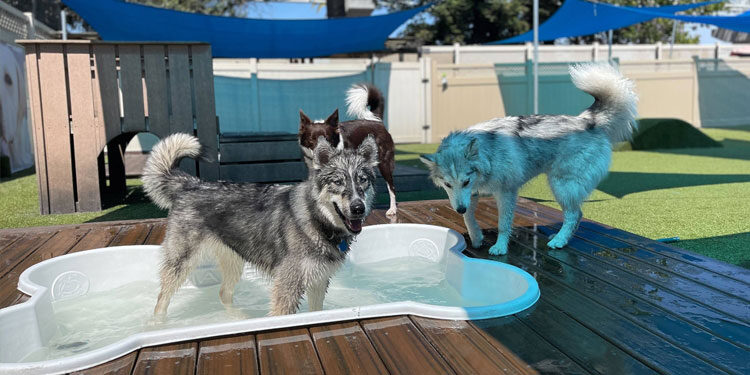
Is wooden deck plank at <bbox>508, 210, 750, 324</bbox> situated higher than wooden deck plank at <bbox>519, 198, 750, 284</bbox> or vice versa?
wooden deck plank at <bbox>519, 198, 750, 284</bbox>

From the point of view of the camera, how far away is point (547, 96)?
642 inches

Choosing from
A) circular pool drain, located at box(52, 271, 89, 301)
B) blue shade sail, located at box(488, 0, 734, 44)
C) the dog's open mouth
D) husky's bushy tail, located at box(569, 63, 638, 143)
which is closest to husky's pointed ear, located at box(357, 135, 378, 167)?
the dog's open mouth

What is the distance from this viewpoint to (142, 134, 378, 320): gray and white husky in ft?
9.82

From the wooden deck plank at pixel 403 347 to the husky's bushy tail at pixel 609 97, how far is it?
2.78m

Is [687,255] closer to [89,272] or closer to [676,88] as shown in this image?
[89,272]

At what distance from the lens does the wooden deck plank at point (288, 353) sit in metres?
2.17

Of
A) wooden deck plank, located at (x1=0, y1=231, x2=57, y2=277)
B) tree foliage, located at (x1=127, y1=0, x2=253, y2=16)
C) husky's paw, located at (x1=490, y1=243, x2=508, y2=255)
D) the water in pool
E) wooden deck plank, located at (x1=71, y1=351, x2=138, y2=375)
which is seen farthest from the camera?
tree foliage, located at (x1=127, y1=0, x2=253, y2=16)

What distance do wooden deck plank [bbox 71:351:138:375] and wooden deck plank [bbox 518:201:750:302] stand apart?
3.16 metres

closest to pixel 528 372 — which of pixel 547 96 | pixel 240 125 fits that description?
pixel 240 125

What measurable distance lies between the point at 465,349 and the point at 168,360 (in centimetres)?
131

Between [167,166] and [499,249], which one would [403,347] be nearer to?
[499,249]

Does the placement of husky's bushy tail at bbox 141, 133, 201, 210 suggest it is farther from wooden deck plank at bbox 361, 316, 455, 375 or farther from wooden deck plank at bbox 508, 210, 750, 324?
wooden deck plank at bbox 508, 210, 750, 324

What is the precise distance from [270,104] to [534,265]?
11.7m

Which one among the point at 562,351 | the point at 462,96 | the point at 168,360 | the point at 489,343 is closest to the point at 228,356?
the point at 168,360
